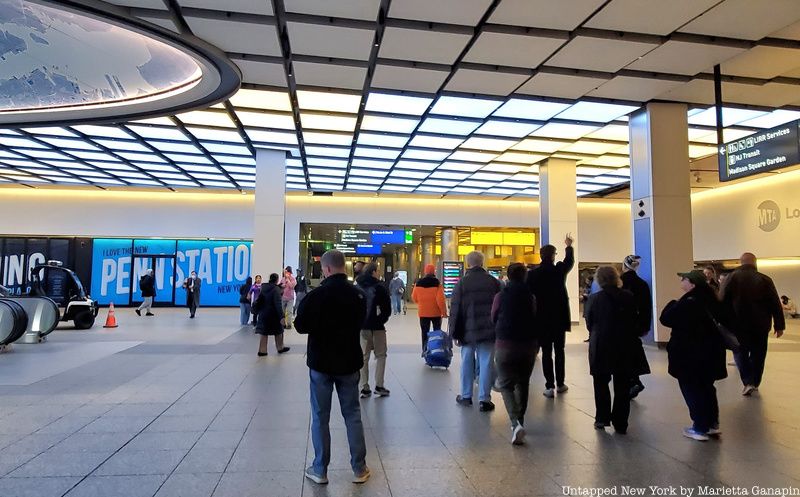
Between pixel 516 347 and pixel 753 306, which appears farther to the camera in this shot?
pixel 753 306

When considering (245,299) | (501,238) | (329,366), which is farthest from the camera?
(501,238)

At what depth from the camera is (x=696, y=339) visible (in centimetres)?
449

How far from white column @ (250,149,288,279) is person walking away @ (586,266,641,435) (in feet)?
39.1

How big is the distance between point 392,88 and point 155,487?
360 inches

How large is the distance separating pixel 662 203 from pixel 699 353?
788 cm

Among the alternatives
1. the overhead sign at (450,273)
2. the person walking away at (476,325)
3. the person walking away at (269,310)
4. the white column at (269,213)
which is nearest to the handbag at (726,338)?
the person walking away at (476,325)

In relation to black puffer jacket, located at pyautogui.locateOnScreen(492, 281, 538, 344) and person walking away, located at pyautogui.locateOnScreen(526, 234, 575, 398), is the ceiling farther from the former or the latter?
black puffer jacket, located at pyautogui.locateOnScreen(492, 281, 538, 344)

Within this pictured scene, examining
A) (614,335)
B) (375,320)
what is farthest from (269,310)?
(614,335)

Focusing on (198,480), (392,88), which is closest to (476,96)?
(392,88)

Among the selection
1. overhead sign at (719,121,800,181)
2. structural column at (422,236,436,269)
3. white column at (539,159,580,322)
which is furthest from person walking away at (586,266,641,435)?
structural column at (422,236,436,269)

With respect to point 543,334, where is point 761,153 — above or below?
above

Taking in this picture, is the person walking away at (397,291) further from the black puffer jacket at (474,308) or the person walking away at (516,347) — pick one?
the person walking away at (516,347)

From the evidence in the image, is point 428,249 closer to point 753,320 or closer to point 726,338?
point 753,320

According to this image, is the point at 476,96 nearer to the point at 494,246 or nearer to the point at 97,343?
the point at 97,343
